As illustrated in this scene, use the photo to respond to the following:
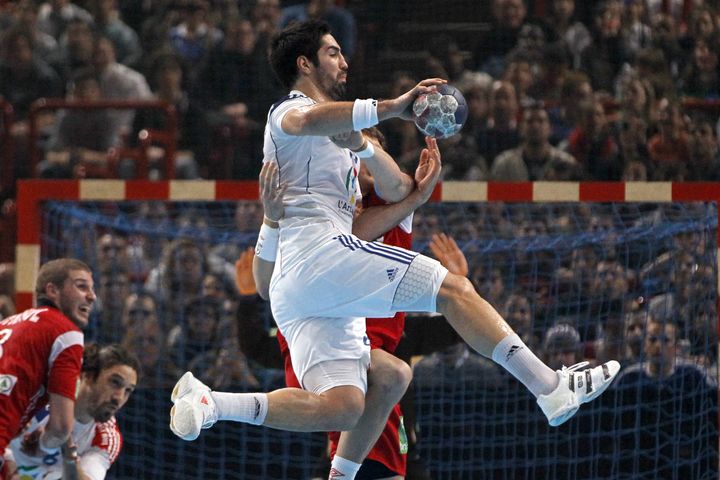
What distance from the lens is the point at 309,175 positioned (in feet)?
18.8

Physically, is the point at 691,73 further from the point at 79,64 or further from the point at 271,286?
the point at 271,286

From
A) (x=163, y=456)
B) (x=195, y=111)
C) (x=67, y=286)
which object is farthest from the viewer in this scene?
(x=195, y=111)

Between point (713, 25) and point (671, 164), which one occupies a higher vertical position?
point (713, 25)

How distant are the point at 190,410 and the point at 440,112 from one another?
5.44 feet

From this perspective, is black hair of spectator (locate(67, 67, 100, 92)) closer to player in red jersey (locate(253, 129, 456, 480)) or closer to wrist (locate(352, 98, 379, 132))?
player in red jersey (locate(253, 129, 456, 480))

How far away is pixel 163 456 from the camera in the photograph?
885 cm

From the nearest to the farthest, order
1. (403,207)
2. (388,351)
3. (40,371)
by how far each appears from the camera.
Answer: (403,207), (40,371), (388,351)

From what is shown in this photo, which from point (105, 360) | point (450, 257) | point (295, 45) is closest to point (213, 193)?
point (105, 360)

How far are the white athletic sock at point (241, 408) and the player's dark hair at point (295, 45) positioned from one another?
156 cm

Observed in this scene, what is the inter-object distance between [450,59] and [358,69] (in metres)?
1.04

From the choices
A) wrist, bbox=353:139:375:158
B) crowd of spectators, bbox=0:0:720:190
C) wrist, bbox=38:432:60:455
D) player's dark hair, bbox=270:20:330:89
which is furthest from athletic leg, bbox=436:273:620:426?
crowd of spectators, bbox=0:0:720:190

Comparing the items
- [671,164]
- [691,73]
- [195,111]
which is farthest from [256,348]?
[691,73]

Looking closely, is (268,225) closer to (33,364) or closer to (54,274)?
(54,274)

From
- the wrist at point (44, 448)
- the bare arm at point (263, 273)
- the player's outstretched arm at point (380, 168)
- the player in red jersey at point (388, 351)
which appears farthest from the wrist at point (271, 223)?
the wrist at point (44, 448)
